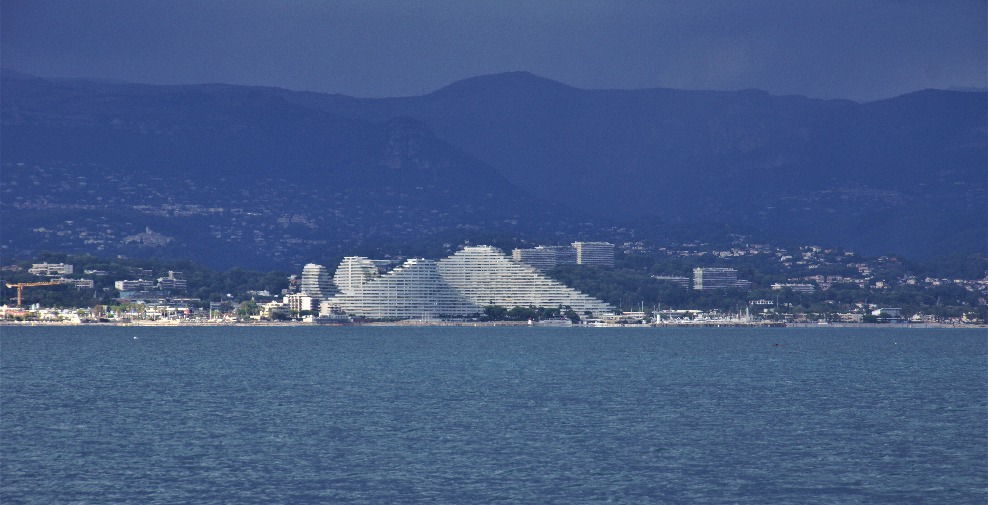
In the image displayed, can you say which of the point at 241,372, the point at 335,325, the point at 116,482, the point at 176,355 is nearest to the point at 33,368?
the point at 241,372

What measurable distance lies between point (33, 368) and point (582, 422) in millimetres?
38685

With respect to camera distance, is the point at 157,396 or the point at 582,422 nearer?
the point at 582,422

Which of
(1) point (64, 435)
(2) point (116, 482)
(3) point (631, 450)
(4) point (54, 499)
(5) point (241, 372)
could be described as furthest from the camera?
(5) point (241, 372)

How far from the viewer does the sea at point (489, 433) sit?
37.5 m

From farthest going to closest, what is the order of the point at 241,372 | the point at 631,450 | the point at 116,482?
the point at 241,372 → the point at 631,450 → the point at 116,482

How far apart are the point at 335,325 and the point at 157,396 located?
455 feet

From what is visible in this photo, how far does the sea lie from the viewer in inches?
1476

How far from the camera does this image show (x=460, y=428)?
4884cm

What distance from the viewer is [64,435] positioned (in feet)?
153

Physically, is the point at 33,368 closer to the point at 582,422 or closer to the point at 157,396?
the point at 157,396

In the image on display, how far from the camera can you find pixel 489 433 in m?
47.4

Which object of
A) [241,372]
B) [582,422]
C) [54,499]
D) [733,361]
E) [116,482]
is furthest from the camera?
[733,361]

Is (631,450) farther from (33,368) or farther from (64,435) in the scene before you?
(33,368)

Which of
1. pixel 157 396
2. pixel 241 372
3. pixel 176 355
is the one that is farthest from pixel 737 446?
pixel 176 355
